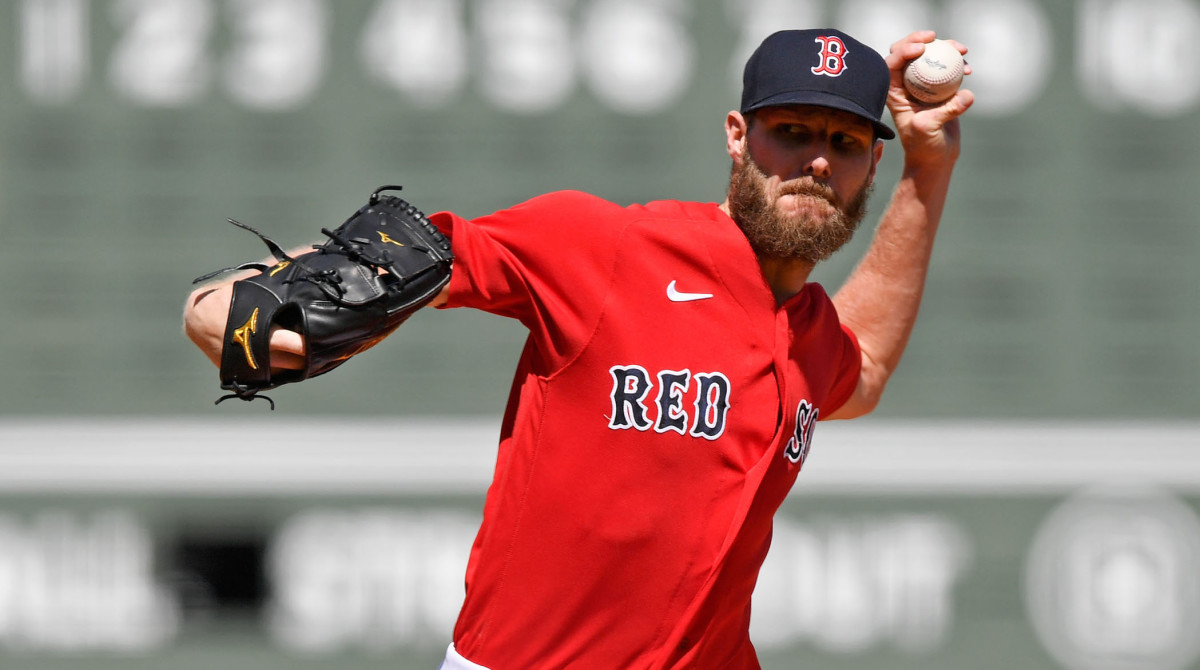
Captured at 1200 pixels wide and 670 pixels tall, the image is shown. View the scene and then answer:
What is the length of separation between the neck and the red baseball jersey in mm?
56

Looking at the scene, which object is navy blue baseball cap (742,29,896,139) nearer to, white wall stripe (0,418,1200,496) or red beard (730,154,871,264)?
red beard (730,154,871,264)

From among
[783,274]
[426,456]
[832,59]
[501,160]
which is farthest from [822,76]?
[426,456]

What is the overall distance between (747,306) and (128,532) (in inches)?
122

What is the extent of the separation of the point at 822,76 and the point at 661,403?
0.58 metres

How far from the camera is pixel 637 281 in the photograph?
2.24 meters

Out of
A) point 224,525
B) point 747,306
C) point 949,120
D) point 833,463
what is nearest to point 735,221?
point 747,306

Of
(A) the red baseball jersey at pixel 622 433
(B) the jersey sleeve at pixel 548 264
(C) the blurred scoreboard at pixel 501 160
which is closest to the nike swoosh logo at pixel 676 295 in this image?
(A) the red baseball jersey at pixel 622 433

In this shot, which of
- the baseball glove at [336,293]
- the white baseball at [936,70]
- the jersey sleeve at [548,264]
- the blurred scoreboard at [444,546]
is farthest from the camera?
the blurred scoreboard at [444,546]

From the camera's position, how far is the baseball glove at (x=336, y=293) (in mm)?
1983

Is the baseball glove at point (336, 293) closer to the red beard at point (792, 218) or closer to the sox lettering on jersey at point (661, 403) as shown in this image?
the sox lettering on jersey at point (661, 403)

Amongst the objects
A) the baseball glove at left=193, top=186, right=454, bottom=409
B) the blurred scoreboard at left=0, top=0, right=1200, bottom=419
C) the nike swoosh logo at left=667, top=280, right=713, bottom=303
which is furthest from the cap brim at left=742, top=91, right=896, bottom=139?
the blurred scoreboard at left=0, top=0, right=1200, bottom=419

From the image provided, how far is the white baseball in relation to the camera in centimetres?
253

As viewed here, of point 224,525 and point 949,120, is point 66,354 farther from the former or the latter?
point 949,120

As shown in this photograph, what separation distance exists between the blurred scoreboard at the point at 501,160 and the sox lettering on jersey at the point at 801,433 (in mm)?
2362
